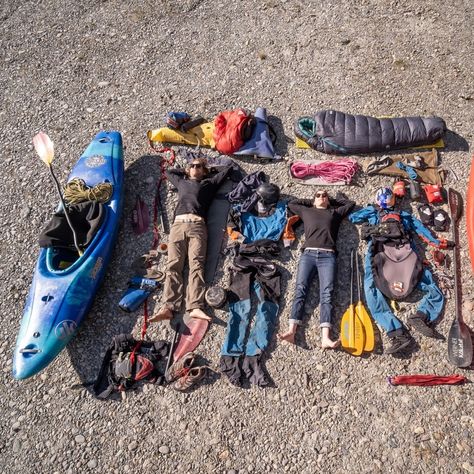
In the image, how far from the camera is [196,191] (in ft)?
26.2

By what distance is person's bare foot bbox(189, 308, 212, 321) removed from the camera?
6.95 m

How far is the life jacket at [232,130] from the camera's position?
28.0 feet

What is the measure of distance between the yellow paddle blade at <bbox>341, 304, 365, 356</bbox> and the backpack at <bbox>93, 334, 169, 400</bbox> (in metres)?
2.94

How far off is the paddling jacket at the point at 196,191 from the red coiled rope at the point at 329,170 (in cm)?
142

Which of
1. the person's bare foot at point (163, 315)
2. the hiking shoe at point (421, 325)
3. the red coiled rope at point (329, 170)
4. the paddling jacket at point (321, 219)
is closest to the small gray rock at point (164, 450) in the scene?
the person's bare foot at point (163, 315)

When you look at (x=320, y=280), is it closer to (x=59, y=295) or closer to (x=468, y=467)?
(x=468, y=467)

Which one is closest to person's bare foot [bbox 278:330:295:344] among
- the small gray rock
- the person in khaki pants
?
the person in khaki pants

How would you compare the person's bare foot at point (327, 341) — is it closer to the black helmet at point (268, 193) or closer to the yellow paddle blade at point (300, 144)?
the black helmet at point (268, 193)

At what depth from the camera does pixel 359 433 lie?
237 inches

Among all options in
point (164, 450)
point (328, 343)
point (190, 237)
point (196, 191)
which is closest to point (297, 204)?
point (196, 191)

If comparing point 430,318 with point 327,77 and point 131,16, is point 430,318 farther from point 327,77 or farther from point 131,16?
point 131,16

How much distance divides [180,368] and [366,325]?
3.10 metres

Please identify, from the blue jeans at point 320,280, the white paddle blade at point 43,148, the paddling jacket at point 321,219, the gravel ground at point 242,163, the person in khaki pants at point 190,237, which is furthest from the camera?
the white paddle blade at point 43,148

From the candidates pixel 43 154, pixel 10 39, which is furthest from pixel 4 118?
pixel 43 154
